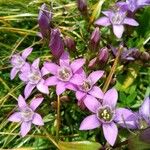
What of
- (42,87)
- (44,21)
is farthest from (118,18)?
(42,87)

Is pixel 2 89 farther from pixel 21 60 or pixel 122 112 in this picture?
pixel 122 112

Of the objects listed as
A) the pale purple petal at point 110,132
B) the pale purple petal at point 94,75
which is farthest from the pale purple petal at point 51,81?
the pale purple petal at point 110,132

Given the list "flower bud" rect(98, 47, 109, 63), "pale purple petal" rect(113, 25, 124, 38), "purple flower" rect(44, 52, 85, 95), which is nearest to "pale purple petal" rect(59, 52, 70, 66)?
"purple flower" rect(44, 52, 85, 95)

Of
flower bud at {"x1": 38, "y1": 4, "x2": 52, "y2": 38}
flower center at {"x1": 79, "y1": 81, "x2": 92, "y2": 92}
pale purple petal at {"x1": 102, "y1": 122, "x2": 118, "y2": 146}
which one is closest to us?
pale purple petal at {"x1": 102, "y1": 122, "x2": 118, "y2": 146}

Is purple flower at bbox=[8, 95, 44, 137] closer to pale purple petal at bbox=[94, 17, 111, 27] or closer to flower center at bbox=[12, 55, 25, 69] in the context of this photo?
flower center at bbox=[12, 55, 25, 69]

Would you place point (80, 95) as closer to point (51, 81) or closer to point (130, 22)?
point (51, 81)

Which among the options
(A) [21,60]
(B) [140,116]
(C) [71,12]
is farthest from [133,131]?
(C) [71,12]
